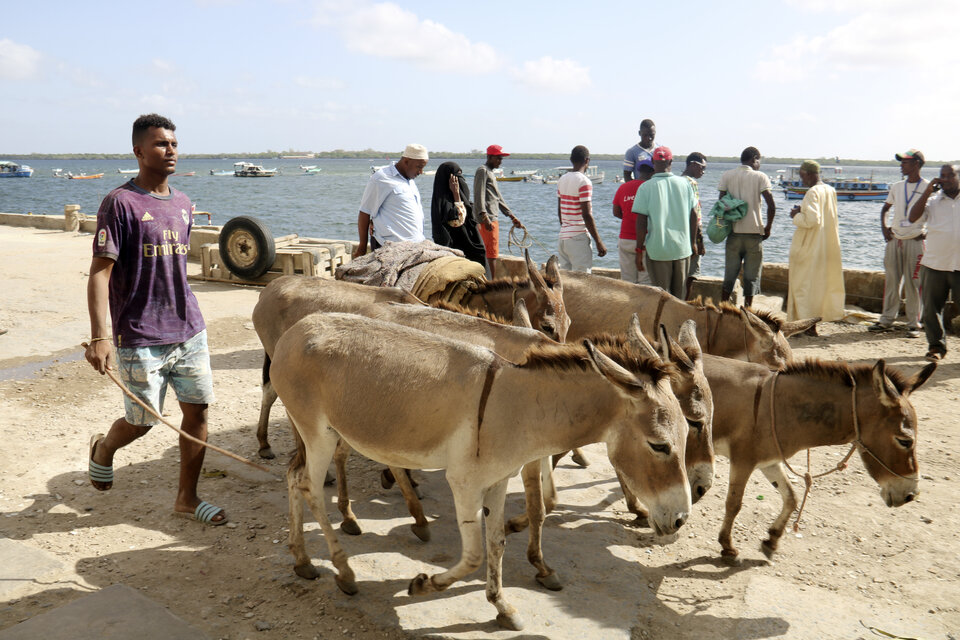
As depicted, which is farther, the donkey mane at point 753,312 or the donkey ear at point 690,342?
the donkey mane at point 753,312

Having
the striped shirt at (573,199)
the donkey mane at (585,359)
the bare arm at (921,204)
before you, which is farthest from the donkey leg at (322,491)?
the bare arm at (921,204)

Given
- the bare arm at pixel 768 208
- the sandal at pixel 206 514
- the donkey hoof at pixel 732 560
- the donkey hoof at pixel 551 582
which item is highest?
the bare arm at pixel 768 208

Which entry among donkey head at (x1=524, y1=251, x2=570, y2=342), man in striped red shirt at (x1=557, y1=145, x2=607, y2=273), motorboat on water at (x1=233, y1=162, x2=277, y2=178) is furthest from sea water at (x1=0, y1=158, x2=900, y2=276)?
motorboat on water at (x1=233, y1=162, x2=277, y2=178)

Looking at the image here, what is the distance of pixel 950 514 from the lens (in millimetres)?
4867

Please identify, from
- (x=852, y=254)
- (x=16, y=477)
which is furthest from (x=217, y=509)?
(x=852, y=254)

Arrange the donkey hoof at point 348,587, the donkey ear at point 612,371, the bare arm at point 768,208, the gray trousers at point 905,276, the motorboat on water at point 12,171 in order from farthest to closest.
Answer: the motorboat on water at point 12,171, the gray trousers at point 905,276, the bare arm at point 768,208, the donkey hoof at point 348,587, the donkey ear at point 612,371

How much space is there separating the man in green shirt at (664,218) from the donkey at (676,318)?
1521 millimetres

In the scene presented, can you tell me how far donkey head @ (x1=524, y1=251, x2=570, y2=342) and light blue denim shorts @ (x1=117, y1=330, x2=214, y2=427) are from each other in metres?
2.42

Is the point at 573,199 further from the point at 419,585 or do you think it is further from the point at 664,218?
the point at 419,585

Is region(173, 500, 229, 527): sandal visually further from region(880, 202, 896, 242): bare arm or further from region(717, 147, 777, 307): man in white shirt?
region(880, 202, 896, 242): bare arm

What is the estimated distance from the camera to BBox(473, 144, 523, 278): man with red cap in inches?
349

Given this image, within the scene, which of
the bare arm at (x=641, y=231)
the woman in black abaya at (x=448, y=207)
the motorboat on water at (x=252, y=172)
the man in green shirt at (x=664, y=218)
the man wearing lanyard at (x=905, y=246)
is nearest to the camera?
the man in green shirt at (x=664, y=218)

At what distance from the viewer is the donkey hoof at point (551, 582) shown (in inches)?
155

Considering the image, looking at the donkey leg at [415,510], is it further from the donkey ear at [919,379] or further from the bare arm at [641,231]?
the bare arm at [641,231]
